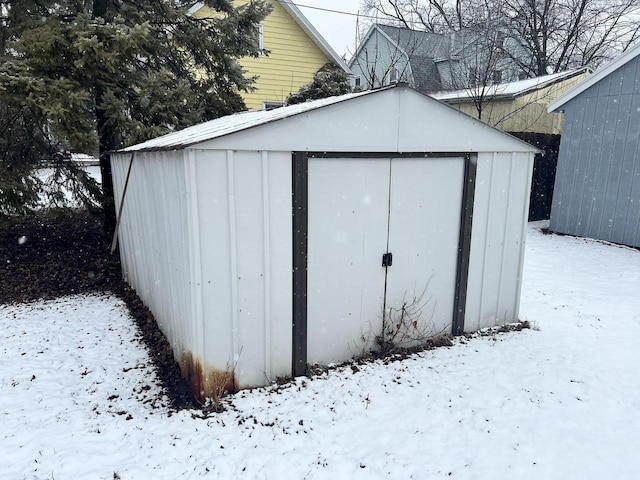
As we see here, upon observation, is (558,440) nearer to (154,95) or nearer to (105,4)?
(154,95)

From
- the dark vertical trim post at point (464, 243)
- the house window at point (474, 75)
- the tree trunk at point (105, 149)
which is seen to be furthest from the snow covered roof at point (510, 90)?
the tree trunk at point (105, 149)

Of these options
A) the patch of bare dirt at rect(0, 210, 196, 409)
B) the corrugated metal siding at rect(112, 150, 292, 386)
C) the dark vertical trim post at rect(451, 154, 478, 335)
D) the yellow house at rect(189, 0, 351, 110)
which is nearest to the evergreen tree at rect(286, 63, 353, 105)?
the yellow house at rect(189, 0, 351, 110)

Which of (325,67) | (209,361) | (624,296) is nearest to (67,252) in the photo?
(209,361)

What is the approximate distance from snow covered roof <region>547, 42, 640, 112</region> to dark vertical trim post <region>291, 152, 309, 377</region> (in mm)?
7982

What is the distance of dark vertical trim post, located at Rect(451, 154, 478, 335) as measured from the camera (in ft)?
14.6

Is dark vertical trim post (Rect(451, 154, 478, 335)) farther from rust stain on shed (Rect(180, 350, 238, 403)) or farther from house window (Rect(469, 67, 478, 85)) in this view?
house window (Rect(469, 67, 478, 85))

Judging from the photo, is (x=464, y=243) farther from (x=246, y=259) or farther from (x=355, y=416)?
(x=246, y=259)

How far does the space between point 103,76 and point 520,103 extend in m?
12.7

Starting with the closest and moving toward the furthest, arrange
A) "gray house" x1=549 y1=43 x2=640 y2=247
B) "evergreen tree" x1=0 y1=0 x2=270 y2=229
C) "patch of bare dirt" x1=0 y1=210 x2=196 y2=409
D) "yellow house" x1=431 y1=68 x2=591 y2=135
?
"patch of bare dirt" x1=0 y1=210 x2=196 y2=409 < "evergreen tree" x1=0 y1=0 x2=270 y2=229 < "gray house" x1=549 y1=43 x2=640 y2=247 < "yellow house" x1=431 y1=68 x2=591 y2=135

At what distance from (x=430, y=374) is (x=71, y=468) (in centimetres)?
281

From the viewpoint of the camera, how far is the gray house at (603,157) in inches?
335

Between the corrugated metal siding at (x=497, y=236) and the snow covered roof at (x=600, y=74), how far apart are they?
561 centimetres

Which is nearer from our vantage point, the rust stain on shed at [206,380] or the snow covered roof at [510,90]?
the rust stain on shed at [206,380]

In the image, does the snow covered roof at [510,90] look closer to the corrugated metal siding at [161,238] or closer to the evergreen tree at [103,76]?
the evergreen tree at [103,76]
